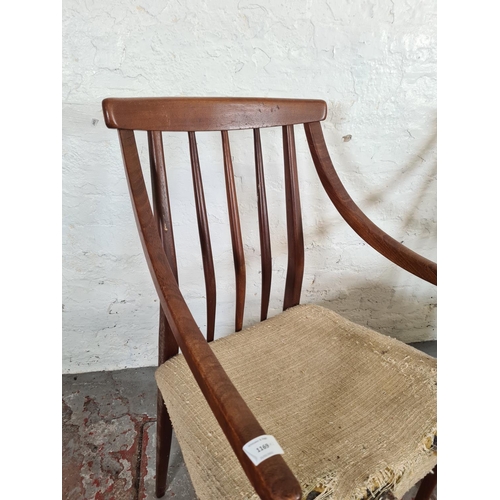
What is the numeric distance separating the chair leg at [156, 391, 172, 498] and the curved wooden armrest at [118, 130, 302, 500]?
0.35 meters

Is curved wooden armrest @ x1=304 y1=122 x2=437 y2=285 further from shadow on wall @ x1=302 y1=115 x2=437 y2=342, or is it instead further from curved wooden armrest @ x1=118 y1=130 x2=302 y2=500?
curved wooden armrest @ x1=118 y1=130 x2=302 y2=500

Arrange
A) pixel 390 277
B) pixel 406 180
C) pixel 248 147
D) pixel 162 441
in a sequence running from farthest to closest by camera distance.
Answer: pixel 390 277
pixel 406 180
pixel 248 147
pixel 162 441

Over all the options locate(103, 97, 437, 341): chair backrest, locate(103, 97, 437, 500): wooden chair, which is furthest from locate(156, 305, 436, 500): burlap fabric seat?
locate(103, 97, 437, 341): chair backrest

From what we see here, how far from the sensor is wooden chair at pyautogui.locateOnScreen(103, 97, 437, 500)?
590 millimetres

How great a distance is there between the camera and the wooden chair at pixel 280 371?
1.94 feet

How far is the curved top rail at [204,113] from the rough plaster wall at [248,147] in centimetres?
24

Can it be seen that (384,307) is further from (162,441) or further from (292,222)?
(162,441)

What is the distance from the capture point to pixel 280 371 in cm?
80

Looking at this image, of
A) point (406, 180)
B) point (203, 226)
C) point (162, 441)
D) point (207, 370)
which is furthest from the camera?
point (406, 180)

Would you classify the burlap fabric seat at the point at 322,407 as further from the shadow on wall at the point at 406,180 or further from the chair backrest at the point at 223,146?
the shadow on wall at the point at 406,180

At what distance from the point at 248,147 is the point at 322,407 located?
668mm

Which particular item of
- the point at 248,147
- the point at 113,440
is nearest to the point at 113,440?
the point at 113,440

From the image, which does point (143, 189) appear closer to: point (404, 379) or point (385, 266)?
point (404, 379)

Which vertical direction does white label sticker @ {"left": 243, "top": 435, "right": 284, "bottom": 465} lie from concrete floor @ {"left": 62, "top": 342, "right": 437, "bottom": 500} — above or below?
above
